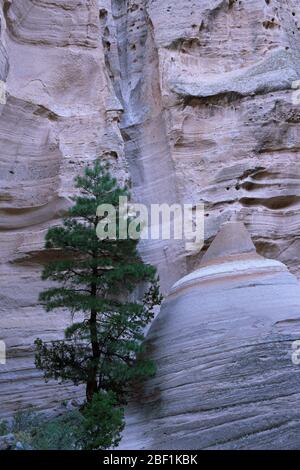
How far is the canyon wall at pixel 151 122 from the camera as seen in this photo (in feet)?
54.6

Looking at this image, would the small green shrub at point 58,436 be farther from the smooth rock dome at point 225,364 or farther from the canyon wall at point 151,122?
the canyon wall at point 151,122

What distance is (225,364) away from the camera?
11.4 metres

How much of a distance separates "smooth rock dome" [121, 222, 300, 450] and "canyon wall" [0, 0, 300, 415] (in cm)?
331

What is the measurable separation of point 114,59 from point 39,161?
4.82 metres

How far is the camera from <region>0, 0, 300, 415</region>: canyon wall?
1666 centimetres

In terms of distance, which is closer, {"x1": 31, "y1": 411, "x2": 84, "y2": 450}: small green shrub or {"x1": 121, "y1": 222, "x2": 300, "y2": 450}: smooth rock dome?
{"x1": 31, "y1": 411, "x2": 84, "y2": 450}: small green shrub

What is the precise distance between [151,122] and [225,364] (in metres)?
9.42

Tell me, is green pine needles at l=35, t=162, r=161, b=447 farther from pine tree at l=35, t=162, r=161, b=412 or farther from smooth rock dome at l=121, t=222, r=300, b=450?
smooth rock dome at l=121, t=222, r=300, b=450

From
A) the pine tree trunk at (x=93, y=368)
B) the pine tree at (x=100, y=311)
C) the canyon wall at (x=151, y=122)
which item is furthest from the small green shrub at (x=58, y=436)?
the canyon wall at (x=151, y=122)

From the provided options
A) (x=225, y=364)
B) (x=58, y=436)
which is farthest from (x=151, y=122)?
(x=58, y=436)

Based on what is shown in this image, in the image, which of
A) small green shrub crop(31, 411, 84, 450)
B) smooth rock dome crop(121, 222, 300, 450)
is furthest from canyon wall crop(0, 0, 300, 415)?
small green shrub crop(31, 411, 84, 450)

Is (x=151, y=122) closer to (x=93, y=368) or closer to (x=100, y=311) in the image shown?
(x=100, y=311)

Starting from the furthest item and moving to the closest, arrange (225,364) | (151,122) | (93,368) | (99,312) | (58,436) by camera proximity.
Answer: (151,122) → (99,312) → (93,368) → (225,364) → (58,436)
